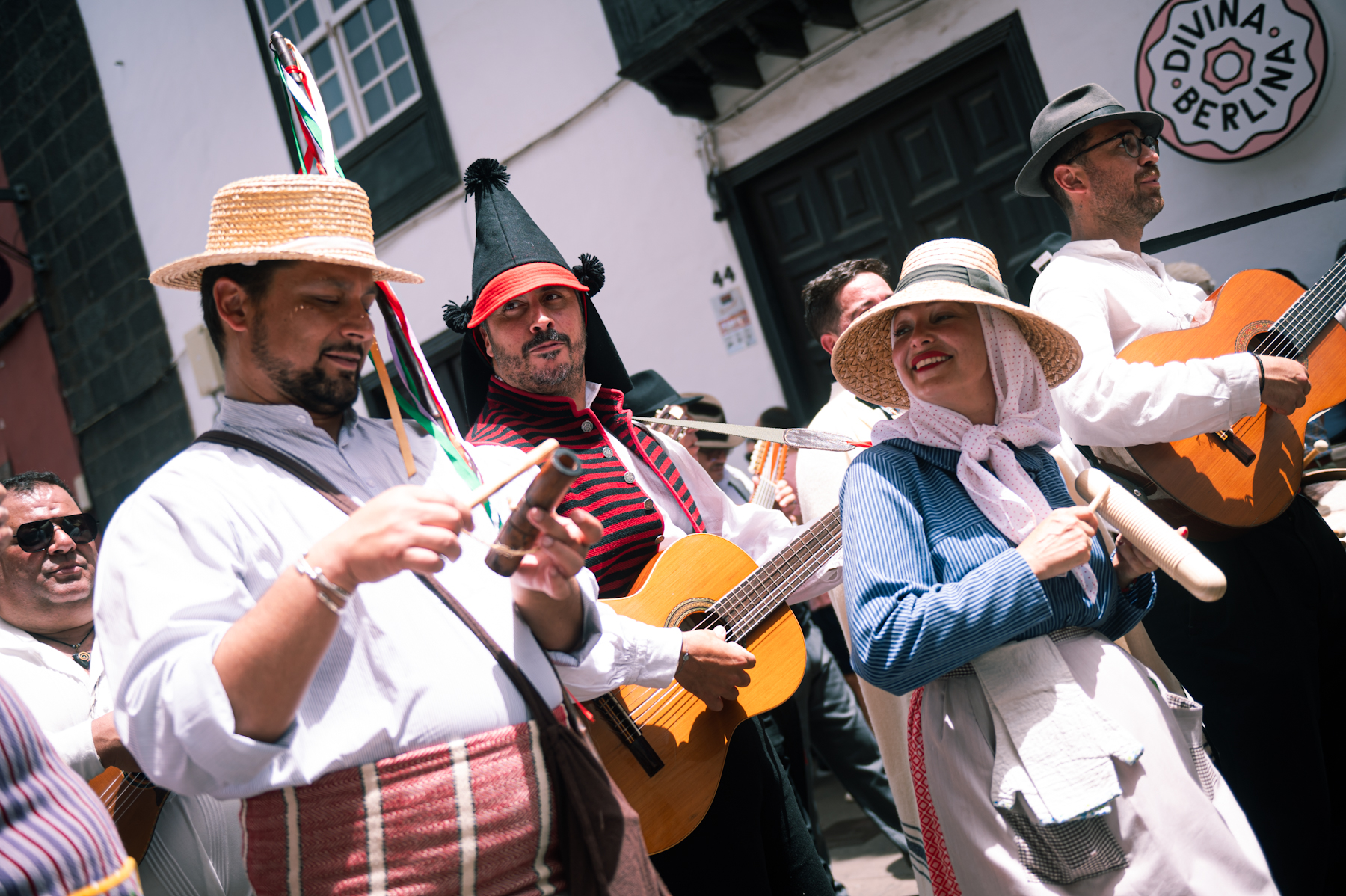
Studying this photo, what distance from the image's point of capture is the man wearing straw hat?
1286 mm

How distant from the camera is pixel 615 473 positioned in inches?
106

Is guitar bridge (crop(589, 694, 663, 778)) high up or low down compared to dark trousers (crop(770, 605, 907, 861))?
up

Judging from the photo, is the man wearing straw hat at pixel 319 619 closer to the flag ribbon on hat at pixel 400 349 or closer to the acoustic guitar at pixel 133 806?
the flag ribbon on hat at pixel 400 349

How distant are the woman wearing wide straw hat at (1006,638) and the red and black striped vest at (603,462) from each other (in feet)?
2.50

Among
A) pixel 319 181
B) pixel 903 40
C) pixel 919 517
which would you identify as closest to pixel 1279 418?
pixel 919 517

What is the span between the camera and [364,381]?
822cm

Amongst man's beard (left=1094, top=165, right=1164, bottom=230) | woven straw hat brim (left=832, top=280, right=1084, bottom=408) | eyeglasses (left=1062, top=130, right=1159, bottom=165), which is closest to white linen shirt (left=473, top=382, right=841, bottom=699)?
woven straw hat brim (left=832, top=280, right=1084, bottom=408)

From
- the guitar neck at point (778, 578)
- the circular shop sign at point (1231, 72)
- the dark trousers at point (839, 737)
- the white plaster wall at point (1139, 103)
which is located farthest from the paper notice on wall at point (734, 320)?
the guitar neck at point (778, 578)

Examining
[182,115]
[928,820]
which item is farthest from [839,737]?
[182,115]

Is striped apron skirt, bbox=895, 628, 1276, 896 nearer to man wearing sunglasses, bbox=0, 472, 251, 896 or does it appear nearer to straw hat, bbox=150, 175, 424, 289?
straw hat, bbox=150, 175, 424, 289

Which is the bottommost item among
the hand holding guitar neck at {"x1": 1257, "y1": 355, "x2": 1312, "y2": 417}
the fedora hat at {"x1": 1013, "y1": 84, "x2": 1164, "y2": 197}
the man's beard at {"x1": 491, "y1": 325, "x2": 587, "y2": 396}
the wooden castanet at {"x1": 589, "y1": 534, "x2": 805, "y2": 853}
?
the wooden castanet at {"x1": 589, "y1": 534, "x2": 805, "y2": 853}

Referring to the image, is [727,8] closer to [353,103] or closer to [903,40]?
[903,40]

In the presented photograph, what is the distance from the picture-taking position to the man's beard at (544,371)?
8.84 feet

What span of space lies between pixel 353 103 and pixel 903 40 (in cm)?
487
